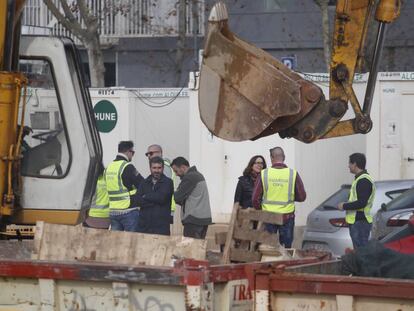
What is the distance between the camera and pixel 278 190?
14.7m

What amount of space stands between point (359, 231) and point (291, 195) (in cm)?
102

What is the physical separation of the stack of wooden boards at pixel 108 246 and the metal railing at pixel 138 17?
22503 millimetres

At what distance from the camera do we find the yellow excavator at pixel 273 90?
267 inches

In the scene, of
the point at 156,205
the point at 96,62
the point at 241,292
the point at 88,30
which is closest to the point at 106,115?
the point at 88,30

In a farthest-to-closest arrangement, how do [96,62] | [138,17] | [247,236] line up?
1. [138,17]
2. [96,62]
3. [247,236]

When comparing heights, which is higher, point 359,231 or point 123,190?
point 123,190

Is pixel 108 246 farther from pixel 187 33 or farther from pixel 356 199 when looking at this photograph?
pixel 187 33

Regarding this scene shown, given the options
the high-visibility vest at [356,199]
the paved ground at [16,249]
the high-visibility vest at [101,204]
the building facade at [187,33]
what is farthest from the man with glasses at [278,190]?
the building facade at [187,33]

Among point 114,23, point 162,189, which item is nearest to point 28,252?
point 162,189

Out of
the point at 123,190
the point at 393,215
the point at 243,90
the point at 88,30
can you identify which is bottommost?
the point at 393,215

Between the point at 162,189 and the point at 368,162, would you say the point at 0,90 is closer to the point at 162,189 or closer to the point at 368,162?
the point at 162,189

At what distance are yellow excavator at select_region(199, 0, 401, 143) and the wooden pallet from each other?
6.44ft

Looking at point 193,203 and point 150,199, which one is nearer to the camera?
point 150,199

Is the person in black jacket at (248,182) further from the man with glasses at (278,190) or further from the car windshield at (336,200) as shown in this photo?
the car windshield at (336,200)
